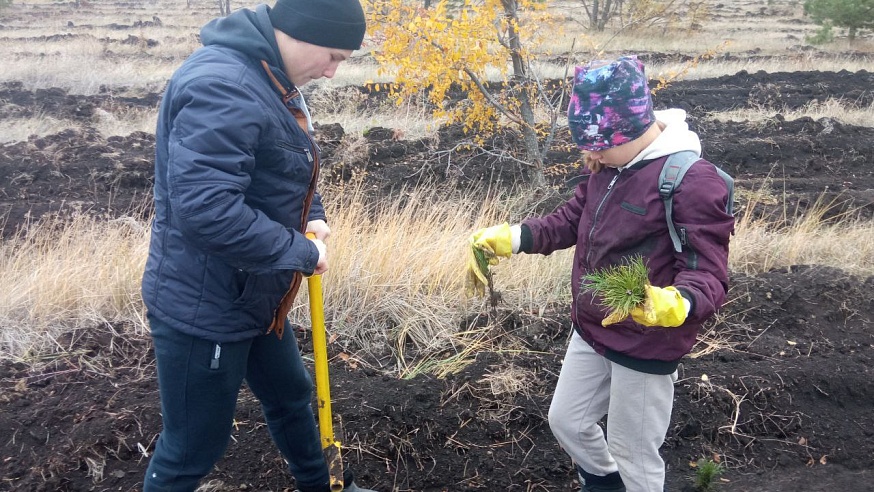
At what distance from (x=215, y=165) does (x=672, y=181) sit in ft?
4.39

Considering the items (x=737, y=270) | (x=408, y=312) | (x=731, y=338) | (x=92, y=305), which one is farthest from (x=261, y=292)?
(x=737, y=270)

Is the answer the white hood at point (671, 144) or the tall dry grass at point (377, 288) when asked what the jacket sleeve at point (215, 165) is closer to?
the white hood at point (671, 144)

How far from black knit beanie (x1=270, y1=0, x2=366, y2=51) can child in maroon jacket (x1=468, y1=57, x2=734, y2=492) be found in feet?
2.52

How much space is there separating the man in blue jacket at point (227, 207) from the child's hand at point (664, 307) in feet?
3.28

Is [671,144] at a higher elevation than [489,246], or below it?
higher

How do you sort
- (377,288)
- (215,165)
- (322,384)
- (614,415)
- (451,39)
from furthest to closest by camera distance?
(451,39), (377,288), (322,384), (614,415), (215,165)

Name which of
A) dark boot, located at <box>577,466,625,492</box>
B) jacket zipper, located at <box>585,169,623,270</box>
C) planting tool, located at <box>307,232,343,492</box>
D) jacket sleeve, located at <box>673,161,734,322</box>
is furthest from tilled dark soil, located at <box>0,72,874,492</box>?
jacket sleeve, located at <box>673,161,734,322</box>

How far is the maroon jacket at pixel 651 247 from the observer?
6.81 feet

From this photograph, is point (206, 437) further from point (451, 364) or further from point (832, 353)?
point (832, 353)

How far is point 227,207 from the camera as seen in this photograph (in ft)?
6.17

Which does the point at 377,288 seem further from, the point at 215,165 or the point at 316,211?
the point at 215,165

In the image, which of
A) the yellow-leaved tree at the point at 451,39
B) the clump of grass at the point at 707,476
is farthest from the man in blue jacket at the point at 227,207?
the yellow-leaved tree at the point at 451,39

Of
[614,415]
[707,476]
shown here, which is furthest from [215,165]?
[707,476]

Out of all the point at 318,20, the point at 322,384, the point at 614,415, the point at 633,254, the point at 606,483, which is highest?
the point at 318,20
